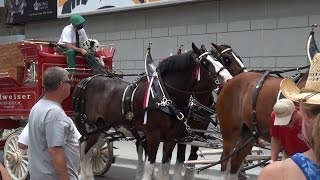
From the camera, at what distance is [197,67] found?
7289mm

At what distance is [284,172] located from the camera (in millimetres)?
1895

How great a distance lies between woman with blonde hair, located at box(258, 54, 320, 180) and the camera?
1.86 m

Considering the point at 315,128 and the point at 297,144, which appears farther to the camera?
the point at 297,144

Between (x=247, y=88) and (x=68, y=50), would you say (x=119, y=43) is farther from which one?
(x=247, y=88)

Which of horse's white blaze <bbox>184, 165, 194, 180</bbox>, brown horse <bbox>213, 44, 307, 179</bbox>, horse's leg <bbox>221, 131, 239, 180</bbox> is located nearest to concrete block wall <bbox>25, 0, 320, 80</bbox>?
horse's white blaze <bbox>184, 165, 194, 180</bbox>

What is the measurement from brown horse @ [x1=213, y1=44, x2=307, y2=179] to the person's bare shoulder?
393 cm

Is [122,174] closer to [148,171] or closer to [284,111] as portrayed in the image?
[148,171]

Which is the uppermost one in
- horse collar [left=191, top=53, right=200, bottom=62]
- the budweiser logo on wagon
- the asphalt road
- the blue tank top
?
horse collar [left=191, top=53, right=200, bottom=62]

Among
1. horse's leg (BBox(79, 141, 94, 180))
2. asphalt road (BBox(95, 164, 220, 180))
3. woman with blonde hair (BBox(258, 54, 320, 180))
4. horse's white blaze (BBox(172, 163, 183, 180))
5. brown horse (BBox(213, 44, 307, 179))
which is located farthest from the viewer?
asphalt road (BBox(95, 164, 220, 180))

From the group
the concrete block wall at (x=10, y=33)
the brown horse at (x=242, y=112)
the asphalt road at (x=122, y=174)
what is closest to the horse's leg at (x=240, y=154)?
the brown horse at (x=242, y=112)

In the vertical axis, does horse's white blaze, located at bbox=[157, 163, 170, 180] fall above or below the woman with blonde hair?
below

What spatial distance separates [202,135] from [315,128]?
5.84m

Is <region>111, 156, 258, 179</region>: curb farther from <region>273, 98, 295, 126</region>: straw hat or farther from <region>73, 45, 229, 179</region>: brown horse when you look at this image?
<region>273, 98, 295, 126</region>: straw hat

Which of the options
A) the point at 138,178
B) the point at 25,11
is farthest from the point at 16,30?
the point at 138,178
